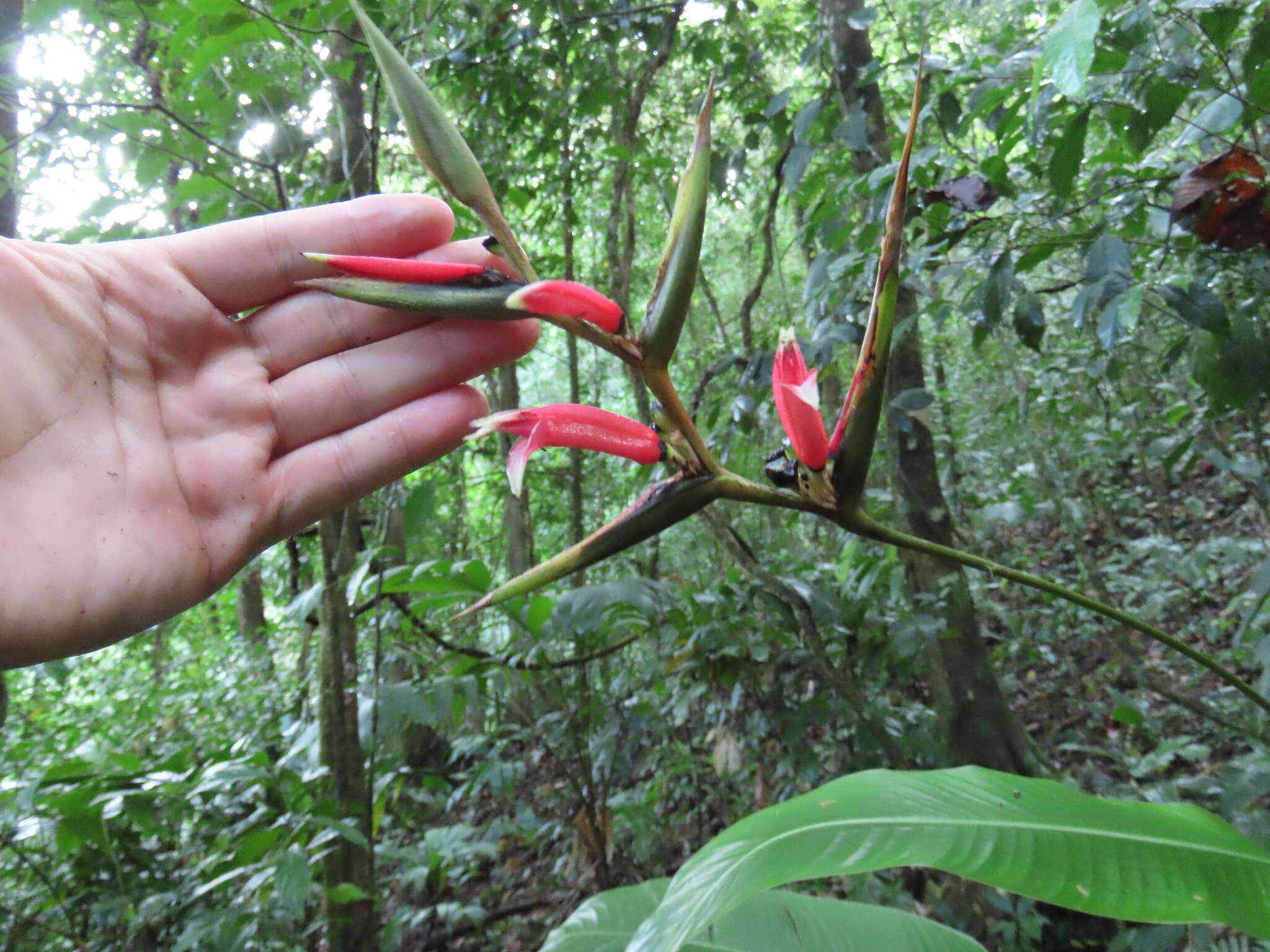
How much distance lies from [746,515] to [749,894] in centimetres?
321

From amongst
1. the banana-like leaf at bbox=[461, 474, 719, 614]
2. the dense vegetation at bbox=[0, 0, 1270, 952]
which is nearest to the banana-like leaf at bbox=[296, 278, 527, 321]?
the banana-like leaf at bbox=[461, 474, 719, 614]

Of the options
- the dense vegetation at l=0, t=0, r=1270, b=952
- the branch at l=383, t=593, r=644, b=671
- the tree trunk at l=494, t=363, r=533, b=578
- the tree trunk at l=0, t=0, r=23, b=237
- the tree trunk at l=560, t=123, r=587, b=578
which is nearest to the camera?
the dense vegetation at l=0, t=0, r=1270, b=952

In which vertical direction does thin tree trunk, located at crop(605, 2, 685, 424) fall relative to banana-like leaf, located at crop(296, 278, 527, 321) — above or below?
above

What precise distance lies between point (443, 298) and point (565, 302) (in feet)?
0.29

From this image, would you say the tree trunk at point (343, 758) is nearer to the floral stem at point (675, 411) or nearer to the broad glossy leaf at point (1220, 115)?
the floral stem at point (675, 411)

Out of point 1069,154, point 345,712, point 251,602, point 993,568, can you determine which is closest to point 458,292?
point 993,568

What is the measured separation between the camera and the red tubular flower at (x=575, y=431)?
0.52 metres

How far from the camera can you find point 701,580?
314 centimetres

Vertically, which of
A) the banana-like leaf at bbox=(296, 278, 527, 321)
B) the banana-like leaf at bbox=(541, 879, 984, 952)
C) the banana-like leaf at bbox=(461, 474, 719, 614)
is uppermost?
the banana-like leaf at bbox=(296, 278, 527, 321)

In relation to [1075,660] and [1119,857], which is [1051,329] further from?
[1119,857]

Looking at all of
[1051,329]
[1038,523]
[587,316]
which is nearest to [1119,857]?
[587,316]

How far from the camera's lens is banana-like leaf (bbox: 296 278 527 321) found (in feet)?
1.67

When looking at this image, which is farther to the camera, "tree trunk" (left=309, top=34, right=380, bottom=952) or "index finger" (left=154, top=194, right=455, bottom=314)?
"tree trunk" (left=309, top=34, right=380, bottom=952)

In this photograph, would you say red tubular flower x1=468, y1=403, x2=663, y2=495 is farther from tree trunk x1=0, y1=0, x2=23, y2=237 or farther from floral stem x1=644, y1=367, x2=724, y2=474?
tree trunk x1=0, y1=0, x2=23, y2=237
